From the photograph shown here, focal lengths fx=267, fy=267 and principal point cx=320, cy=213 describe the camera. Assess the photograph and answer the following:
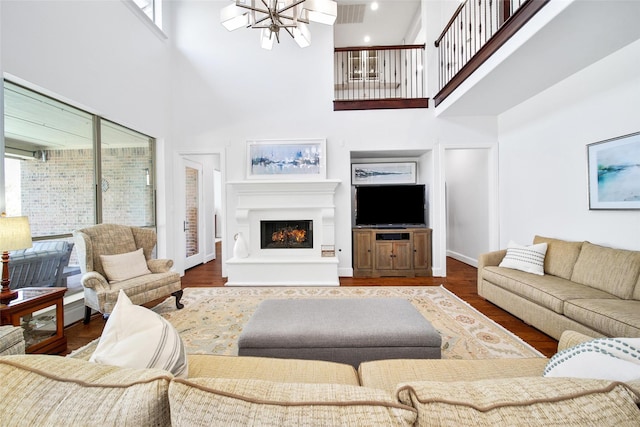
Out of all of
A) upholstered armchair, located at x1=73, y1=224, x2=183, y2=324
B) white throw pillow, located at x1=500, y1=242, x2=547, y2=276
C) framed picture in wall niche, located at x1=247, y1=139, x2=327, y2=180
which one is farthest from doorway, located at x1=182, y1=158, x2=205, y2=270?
white throw pillow, located at x1=500, y1=242, x2=547, y2=276

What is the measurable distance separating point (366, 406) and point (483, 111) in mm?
4928

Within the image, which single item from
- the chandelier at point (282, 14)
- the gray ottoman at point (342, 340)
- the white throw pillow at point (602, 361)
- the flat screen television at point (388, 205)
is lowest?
the gray ottoman at point (342, 340)

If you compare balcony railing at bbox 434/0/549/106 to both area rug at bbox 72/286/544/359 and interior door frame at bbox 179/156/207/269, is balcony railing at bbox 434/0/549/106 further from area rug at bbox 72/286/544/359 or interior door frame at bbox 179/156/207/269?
interior door frame at bbox 179/156/207/269

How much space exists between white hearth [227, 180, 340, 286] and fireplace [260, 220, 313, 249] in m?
0.09

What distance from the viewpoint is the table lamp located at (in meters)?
1.91

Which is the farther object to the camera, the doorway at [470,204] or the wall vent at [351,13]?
the wall vent at [351,13]

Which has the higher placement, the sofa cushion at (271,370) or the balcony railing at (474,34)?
the balcony railing at (474,34)

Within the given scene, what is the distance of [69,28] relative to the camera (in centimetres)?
282

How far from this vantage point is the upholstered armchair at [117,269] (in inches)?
101

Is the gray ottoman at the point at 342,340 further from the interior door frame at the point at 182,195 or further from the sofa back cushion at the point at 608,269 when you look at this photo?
the interior door frame at the point at 182,195

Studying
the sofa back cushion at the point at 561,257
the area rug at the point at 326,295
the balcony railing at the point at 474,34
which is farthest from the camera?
the sofa back cushion at the point at 561,257

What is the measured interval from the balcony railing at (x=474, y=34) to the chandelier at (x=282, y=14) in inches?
66.7

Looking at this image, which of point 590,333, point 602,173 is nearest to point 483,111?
point 602,173

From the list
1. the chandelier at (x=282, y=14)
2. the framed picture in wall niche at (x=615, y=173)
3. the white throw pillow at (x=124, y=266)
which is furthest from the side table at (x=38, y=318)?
the framed picture in wall niche at (x=615, y=173)
